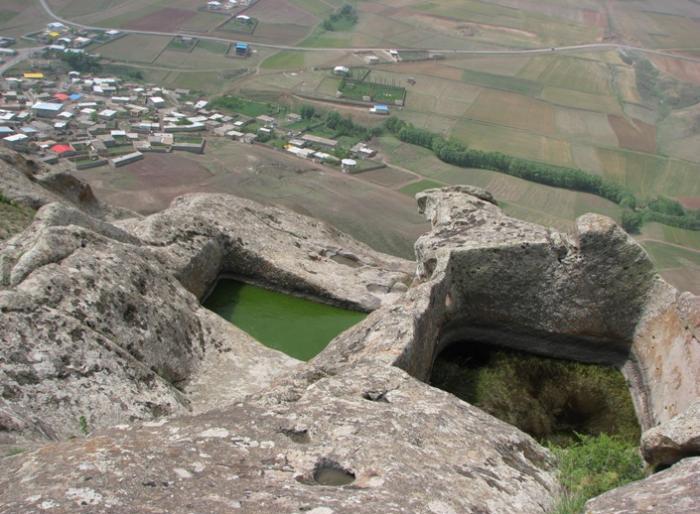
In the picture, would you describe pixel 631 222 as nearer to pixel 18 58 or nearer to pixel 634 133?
pixel 634 133

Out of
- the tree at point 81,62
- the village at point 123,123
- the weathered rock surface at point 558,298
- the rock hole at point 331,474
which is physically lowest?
the village at point 123,123

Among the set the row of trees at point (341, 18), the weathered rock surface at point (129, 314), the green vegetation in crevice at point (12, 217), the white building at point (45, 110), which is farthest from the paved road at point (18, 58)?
the weathered rock surface at point (129, 314)

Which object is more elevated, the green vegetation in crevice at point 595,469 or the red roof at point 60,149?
the green vegetation in crevice at point 595,469

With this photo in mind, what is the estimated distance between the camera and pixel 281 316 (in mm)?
20500

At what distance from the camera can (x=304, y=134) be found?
93.2m

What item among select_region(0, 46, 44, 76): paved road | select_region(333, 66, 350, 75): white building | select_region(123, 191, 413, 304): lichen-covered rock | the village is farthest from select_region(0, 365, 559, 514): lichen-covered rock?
select_region(0, 46, 44, 76): paved road

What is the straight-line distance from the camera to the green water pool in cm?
1930

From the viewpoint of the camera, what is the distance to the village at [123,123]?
76.3 meters

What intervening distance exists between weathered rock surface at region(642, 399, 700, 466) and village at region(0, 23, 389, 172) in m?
69.8

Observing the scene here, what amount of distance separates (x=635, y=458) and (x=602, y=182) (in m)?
76.8

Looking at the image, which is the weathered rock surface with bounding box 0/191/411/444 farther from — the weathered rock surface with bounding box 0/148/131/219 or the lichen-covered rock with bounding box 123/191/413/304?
the weathered rock surface with bounding box 0/148/131/219

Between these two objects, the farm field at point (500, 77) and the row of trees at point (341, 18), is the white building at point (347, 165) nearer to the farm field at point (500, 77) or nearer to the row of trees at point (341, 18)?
the farm field at point (500, 77)

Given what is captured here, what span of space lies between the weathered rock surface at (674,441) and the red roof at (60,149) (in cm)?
7409

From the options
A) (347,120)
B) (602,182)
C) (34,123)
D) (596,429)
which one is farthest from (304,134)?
(596,429)
